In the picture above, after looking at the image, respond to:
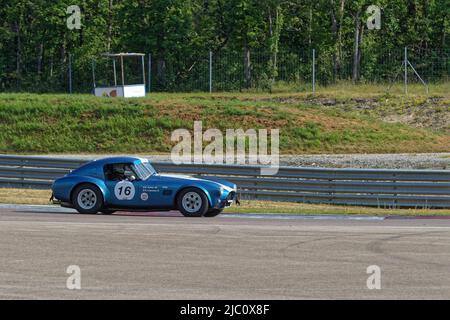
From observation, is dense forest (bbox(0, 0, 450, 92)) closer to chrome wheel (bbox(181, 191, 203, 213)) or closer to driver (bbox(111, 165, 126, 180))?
driver (bbox(111, 165, 126, 180))

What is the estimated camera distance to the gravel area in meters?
29.1

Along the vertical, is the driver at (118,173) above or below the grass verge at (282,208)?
above

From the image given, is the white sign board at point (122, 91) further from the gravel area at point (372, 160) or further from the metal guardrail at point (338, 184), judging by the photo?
the metal guardrail at point (338, 184)

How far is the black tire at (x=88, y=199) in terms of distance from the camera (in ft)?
63.7

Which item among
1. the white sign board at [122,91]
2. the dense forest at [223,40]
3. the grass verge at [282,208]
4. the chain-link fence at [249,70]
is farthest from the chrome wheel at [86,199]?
the dense forest at [223,40]

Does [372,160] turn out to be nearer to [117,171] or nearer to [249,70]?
[117,171]

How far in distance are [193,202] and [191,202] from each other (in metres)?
0.04

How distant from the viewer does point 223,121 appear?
3666 cm

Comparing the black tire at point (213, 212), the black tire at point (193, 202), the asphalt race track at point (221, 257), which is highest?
the black tire at point (193, 202)

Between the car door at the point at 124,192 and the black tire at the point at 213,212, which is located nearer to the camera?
the car door at the point at 124,192

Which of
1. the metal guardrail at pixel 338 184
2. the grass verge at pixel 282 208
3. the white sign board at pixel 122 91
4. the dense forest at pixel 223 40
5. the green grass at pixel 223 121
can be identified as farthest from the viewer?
the dense forest at pixel 223 40

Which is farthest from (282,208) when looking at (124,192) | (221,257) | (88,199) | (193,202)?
(221,257)

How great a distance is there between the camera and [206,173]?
25.1 meters
